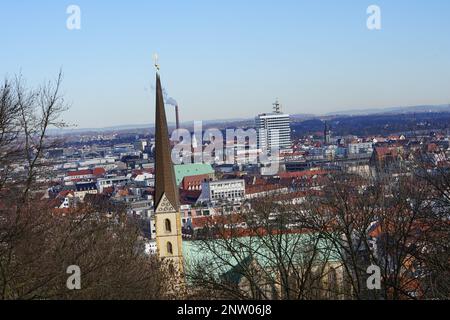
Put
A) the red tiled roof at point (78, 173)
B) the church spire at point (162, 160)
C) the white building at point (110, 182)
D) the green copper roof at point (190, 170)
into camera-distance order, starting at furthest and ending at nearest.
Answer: the red tiled roof at point (78, 173), the white building at point (110, 182), the green copper roof at point (190, 170), the church spire at point (162, 160)

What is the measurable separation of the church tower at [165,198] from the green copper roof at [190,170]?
4810 centimetres

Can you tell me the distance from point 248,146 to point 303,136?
32.9ft

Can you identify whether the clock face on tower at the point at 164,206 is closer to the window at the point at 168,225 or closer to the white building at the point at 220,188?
the window at the point at 168,225

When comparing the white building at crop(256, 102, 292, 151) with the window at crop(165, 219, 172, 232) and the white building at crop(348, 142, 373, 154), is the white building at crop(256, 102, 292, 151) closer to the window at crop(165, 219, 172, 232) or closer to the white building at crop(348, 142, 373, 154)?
the white building at crop(348, 142, 373, 154)

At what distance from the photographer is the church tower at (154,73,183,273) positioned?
21.1 meters

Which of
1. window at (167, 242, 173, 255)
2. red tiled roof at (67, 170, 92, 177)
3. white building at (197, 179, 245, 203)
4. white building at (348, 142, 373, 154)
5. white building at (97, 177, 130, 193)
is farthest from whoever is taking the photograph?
red tiled roof at (67, 170, 92, 177)

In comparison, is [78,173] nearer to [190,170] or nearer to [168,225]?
[190,170]

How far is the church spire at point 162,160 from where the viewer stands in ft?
69.1

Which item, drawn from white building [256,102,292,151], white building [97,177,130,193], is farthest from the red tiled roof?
white building [256,102,292,151]

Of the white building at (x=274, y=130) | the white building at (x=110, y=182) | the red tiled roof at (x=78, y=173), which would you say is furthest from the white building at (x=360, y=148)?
the red tiled roof at (x=78, y=173)

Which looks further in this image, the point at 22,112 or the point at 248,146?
the point at 248,146
